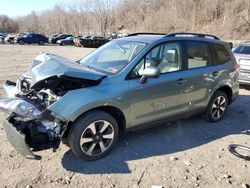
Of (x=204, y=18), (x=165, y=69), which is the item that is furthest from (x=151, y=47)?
(x=204, y=18)

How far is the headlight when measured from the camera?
3.72 m

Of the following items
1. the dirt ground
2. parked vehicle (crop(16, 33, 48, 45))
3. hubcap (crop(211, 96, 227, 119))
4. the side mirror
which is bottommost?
parked vehicle (crop(16, 33, 48, 45))

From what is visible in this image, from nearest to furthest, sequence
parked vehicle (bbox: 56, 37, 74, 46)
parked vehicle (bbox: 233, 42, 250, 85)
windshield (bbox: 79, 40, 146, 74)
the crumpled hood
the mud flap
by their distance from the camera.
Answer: the mud flap, the crumpled hood, windshield (bbox: 79, 40, 146, 74), parked vehicle (bbox: 233, 42, 250, 85), parked vehicle (bbox: 56, 37, 74, 46)

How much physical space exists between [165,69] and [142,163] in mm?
1597

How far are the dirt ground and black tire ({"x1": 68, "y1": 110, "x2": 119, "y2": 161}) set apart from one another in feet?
0.47

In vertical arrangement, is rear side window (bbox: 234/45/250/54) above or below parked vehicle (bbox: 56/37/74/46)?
above

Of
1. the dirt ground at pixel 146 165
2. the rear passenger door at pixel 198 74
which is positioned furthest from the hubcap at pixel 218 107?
the dirt ground at pixel 146 165

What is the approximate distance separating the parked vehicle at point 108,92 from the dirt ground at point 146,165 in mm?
315

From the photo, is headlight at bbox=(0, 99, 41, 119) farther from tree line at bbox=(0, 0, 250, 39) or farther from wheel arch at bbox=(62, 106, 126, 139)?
tree line at bbox=(0, 0, 250, 39)

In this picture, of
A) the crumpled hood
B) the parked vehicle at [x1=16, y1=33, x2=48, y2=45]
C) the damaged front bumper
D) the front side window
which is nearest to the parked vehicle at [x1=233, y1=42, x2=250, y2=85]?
the front side window

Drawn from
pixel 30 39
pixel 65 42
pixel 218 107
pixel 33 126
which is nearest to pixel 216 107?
pixel 218 107

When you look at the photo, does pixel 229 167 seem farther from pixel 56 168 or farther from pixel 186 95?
pixel 56 168

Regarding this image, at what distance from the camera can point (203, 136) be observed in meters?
5.21

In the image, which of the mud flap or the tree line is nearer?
the mud flap
